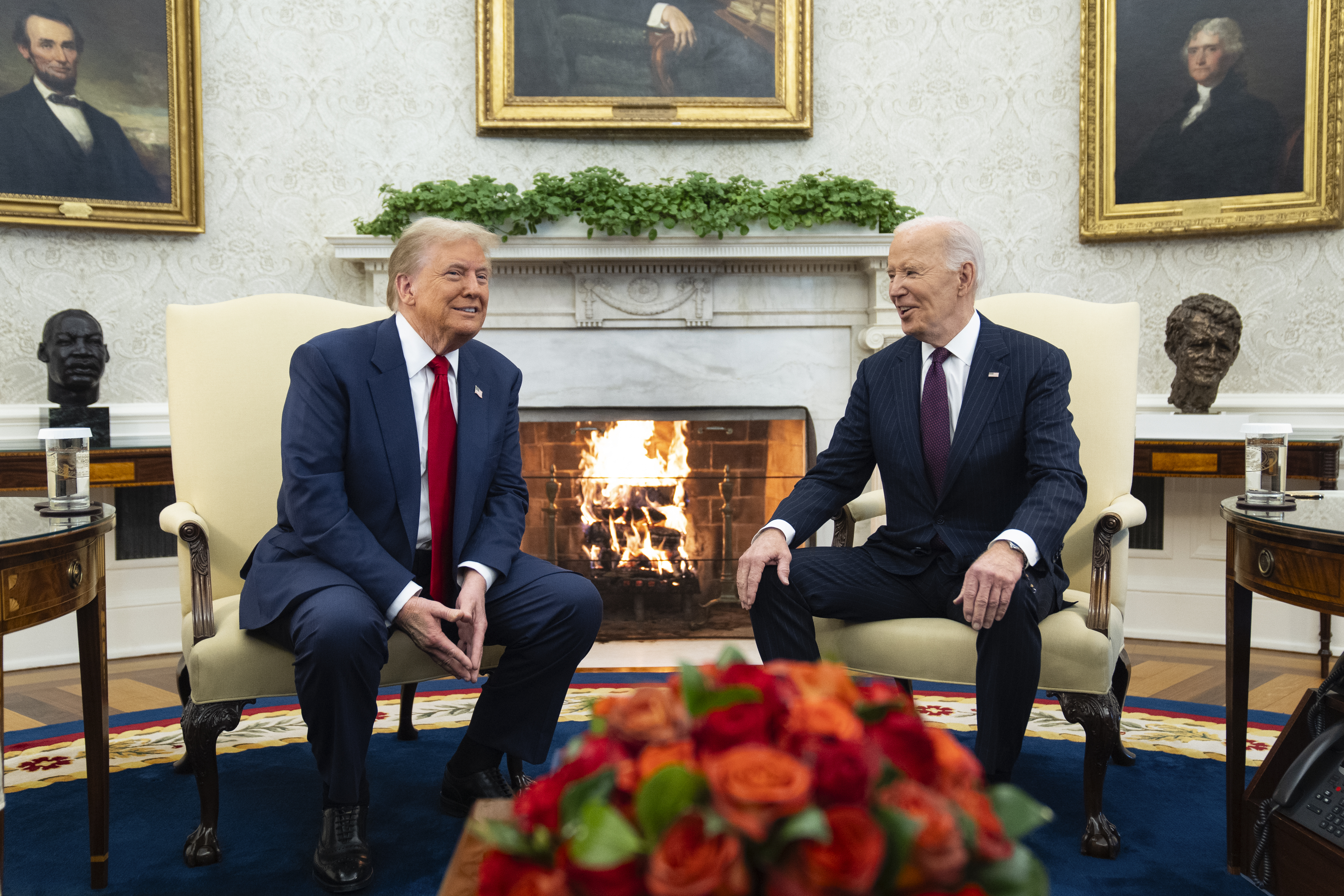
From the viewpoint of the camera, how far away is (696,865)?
577 millimetres

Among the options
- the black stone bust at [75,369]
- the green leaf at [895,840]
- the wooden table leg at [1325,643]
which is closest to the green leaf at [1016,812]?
the green leaf at [895,840]

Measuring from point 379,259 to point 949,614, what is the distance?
2778mm

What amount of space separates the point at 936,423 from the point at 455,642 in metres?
1.26

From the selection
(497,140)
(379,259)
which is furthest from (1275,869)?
(497,140)

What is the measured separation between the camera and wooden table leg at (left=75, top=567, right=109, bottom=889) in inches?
69.9

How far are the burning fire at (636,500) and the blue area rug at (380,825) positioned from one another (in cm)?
128

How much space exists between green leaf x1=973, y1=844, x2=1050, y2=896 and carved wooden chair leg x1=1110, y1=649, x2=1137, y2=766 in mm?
1681

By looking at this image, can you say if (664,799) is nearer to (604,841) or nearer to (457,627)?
(604,841)

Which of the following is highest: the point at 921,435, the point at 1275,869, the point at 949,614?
the point at 921,435

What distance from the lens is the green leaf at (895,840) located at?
610 mm

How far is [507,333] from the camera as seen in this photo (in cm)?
385

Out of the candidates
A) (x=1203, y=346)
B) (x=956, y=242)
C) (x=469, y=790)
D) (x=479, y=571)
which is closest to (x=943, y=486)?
(x=956, y=242)

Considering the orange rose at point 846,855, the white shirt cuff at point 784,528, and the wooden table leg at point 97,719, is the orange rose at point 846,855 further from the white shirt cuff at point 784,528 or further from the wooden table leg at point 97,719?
the wooden table leg at point 97,719

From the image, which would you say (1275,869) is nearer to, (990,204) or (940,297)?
(940,297)
